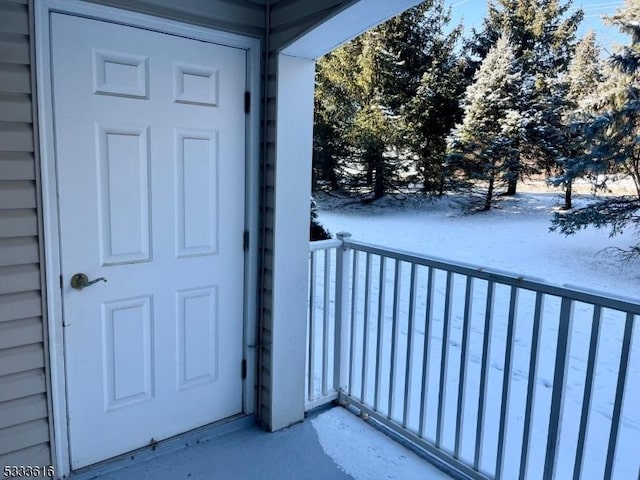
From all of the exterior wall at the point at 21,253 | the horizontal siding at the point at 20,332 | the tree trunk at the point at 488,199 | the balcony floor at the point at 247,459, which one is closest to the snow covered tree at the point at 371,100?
the tree trunk at the point at 488,199

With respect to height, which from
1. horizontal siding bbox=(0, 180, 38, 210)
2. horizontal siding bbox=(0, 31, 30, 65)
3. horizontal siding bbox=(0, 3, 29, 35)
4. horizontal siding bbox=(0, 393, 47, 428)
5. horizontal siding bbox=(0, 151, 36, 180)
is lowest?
horizontal siding bbox=(0, 393, 47, 428)

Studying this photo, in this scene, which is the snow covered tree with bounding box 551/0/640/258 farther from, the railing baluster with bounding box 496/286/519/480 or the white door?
the white door

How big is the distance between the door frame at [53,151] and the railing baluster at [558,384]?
54.1 inches

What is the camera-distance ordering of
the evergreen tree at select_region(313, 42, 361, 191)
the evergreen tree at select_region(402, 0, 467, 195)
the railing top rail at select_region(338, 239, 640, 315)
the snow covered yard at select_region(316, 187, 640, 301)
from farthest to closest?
the evergreen tree at select_region(313, 42, 361, 191) < the evergreen tree at select_region(402, 0, 467, 195) < the snow covered yard at select_region(316, 187, 640, 301) < the railing top rail at select_region(338, 239, 640, 315)

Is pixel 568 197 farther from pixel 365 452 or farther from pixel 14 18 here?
pixel 14 18

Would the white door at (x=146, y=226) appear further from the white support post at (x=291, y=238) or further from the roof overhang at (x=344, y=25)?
the roof overhang at (x=344, y=25)

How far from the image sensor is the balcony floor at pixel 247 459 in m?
1.95

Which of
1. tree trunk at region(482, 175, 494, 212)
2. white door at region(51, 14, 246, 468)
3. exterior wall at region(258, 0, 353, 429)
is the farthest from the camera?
tree trunk at region(482, 175, 494, 212)

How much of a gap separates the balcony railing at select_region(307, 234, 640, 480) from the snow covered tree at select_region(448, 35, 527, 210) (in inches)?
306

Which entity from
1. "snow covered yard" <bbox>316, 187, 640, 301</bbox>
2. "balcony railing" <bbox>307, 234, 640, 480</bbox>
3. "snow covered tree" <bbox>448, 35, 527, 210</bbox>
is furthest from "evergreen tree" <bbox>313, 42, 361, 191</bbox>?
"balcony railing" <bbox>307, 234, 640, 480</bbox>

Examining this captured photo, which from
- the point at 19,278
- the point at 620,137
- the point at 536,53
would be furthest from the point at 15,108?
the point at 536,53

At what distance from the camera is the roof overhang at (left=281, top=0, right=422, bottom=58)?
65.3 inches

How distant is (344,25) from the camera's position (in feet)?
5.96

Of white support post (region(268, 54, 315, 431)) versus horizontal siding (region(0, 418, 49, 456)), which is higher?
white support post (region(268, 54, 315, 431))
